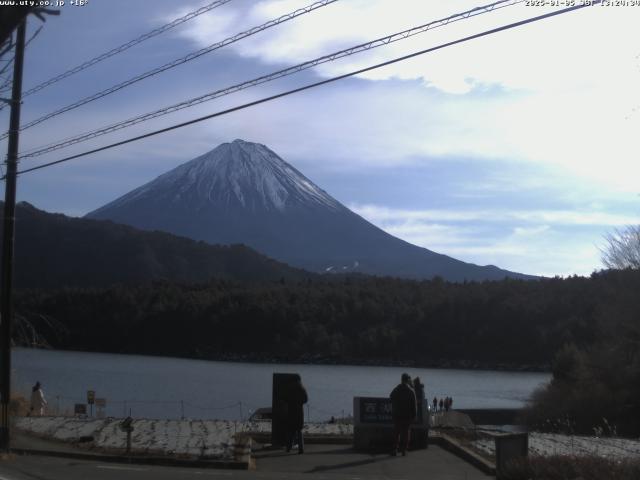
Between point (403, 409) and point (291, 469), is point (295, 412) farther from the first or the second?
point (403, 409)

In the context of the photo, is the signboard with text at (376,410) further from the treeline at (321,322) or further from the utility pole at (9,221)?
the treeline at (321,322)

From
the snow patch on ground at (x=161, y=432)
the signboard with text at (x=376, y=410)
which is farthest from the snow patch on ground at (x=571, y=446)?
the snow patch on ground at (x=161, y=432)

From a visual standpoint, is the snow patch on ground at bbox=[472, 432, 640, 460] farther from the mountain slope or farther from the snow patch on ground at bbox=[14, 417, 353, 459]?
the mountain slope

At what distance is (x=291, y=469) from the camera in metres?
13.9

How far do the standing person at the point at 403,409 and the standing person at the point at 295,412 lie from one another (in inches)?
61.0

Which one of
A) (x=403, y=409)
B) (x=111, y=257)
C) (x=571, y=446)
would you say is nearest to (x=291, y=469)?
(x=403, y=409)

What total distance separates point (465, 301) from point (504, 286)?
22.8 ft

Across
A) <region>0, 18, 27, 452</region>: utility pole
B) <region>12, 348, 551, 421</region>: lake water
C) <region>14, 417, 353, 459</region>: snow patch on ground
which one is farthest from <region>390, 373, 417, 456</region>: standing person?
<region>12, 348, 551, 421</region>: lake water

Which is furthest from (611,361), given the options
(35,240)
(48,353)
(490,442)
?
(35,240)

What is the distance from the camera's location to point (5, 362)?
683 inches

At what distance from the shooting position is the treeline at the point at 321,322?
105938 millimetres

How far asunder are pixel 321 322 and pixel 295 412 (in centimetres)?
10329

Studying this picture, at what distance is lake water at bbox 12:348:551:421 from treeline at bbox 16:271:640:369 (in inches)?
318

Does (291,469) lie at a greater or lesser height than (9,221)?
lesser
